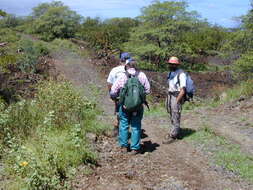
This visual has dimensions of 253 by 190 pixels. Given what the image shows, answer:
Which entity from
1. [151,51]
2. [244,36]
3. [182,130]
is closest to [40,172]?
[182,130]

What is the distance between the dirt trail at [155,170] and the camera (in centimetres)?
436

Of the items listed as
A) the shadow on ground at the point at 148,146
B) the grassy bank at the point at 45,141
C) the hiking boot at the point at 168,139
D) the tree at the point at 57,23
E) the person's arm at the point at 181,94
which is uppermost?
the tree at the point at 57,23

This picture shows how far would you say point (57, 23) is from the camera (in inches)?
1260

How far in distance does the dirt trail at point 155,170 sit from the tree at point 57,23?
26515 millimetres

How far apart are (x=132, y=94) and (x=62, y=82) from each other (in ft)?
9.94

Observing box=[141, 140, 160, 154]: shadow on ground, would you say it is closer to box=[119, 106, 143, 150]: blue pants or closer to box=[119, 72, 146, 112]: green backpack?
box=[119, 106, 143, 150]: blue pants

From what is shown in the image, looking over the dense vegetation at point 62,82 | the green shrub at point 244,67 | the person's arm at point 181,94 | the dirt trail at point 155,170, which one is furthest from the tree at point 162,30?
the person's arm at point 181,94

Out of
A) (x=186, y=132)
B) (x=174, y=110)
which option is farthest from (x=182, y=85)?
(x=186, y=132)

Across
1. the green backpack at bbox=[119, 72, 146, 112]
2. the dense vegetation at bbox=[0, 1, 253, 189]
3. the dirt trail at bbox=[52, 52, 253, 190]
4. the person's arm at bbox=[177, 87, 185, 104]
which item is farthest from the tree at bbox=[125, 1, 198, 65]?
the green backpack at bbox=[119, 72, 146, 112]

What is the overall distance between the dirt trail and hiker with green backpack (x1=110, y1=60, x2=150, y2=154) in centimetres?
28

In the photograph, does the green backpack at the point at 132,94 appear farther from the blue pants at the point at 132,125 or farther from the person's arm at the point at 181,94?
the person's arm at the point at 181,94

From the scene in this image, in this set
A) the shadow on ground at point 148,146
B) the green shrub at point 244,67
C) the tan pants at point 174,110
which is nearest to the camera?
the shadow on ground at point 148,146

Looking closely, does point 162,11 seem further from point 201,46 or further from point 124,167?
point 124,167

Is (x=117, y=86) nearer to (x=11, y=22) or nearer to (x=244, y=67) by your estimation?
(x=244, y=67)
